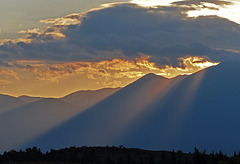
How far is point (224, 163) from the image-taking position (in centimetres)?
15162

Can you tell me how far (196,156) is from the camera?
144 metres

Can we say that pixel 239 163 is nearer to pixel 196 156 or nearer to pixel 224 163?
pixel 224 163

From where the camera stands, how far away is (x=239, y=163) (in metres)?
149

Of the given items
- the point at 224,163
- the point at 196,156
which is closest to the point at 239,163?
the point at 224,163

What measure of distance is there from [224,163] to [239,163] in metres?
4.33

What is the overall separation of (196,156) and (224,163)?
12071 millimetres

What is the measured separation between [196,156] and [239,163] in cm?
1374
